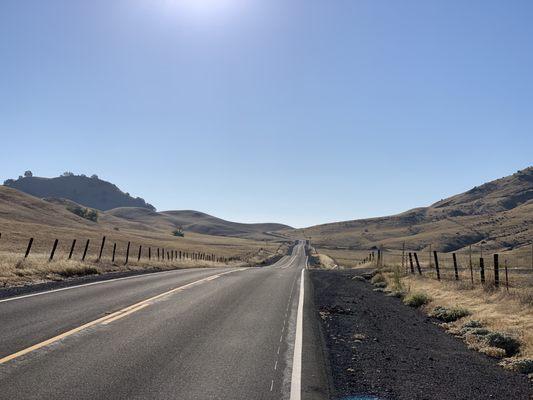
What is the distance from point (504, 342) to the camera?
8.51 metres

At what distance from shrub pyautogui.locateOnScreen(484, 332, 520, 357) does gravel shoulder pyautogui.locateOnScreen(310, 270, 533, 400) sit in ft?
1.70

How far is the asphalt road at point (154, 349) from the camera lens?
548 cm

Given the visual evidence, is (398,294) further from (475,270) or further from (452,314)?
(475,270)

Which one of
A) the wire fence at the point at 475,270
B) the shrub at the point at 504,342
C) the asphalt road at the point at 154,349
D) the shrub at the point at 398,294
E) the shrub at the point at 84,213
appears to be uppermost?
the shrub at the point at 84,213

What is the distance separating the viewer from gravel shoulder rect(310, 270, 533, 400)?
19.5 feet

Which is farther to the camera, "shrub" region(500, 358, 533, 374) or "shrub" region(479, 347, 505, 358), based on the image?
"shrub" region(479, 347, 505, 358)

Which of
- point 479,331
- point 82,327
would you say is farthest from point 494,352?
point 82,327

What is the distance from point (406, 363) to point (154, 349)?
164 inches

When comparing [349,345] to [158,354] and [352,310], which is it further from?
[352,310]

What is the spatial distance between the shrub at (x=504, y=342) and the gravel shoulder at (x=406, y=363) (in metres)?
0.52

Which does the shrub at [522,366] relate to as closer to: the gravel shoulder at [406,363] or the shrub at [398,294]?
the gravel shoulder at [406,363]

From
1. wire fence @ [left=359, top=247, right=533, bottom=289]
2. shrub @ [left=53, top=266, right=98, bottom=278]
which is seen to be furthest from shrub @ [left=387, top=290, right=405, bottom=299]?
shrub @ [left=53, top=266, right=98, bottom=278]

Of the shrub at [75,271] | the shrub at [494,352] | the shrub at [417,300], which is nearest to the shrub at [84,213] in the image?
the shrub at [75,271]

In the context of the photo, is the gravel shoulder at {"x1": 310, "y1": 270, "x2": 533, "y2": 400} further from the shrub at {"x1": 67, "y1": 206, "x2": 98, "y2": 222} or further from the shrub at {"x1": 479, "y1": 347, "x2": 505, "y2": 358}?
the shrub at {"x1": 67, "y1": 206, "x2": 98, "y2": 222}
